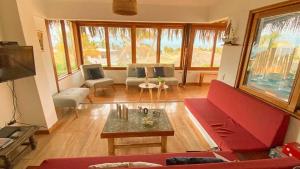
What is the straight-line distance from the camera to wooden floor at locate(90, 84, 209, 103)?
4.30 metres

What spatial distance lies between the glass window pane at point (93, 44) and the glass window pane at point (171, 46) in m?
2.03

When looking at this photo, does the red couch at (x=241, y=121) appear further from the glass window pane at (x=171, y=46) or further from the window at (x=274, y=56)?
the glass window pane at (x=171, y=46)

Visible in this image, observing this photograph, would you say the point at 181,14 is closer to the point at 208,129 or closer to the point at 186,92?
the point at 186,92

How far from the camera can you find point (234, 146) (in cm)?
179

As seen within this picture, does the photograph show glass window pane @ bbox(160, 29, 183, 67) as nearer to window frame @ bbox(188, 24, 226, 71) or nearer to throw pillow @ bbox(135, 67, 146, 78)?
window frame @ bbox(188, 24, 226, 71)

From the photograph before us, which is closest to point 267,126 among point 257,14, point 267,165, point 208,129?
point 208,129

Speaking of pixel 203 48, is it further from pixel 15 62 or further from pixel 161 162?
pixel 15 62

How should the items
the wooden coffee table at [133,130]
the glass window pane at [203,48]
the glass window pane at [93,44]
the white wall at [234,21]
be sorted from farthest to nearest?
the glass window pane at [203,48], the glass window pane at [93,44], the white wall at [234,21], the wooden coffee table at [133,130]

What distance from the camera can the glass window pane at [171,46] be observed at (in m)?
5.48

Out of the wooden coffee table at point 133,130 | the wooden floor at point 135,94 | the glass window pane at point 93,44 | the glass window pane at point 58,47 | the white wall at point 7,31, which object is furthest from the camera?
the glass window pane at point 93,44

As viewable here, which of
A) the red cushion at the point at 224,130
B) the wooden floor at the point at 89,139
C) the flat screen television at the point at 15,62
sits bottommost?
the wooden floor at the point at 89,139

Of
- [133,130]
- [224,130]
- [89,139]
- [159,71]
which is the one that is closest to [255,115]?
[224,130]

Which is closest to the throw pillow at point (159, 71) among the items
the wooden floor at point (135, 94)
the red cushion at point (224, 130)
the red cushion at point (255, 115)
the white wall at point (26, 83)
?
the wooden floor at point (135, 94)

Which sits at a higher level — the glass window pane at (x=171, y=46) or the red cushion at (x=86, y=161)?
the glass window pane at (x=171, y=46)
